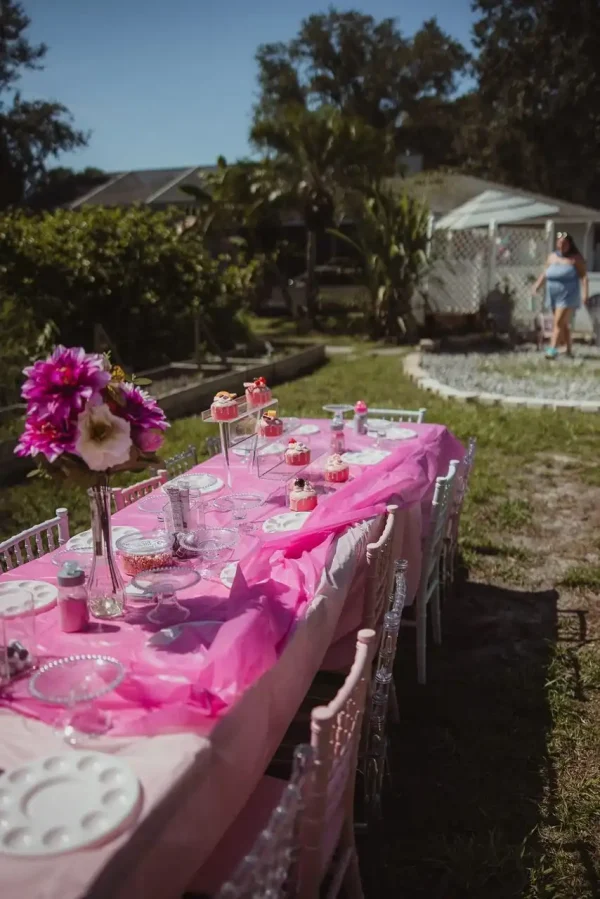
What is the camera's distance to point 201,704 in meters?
1.84

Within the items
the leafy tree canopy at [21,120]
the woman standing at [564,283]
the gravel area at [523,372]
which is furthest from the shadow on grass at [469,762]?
the leafy tree canopy at [21,120]

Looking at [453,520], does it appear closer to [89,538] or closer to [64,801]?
[89,538]

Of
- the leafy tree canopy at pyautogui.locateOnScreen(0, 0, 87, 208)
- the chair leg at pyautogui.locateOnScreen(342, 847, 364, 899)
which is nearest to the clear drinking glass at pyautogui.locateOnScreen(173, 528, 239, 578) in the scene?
the chair leg at pyautogui.locateOnScreen(342, 847, 364, 899)

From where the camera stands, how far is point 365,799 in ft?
9.00

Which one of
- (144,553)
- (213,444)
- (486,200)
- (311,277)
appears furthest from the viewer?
(311,277)

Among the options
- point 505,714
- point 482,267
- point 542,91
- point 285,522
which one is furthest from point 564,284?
point 542,91

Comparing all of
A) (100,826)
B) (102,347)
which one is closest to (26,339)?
(102,347)

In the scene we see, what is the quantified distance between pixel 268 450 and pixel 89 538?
1.48 metres

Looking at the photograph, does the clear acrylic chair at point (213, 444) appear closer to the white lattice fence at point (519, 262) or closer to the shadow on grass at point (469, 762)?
the shadow on grass at point (469, 762)

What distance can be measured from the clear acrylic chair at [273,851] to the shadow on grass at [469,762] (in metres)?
1.26

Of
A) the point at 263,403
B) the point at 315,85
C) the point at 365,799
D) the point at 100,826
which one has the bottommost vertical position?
the point at 365,799

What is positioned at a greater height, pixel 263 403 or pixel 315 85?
pixel 315 85

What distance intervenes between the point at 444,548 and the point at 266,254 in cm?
1576

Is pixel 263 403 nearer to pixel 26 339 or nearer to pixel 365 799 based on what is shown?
pixel 365 799
